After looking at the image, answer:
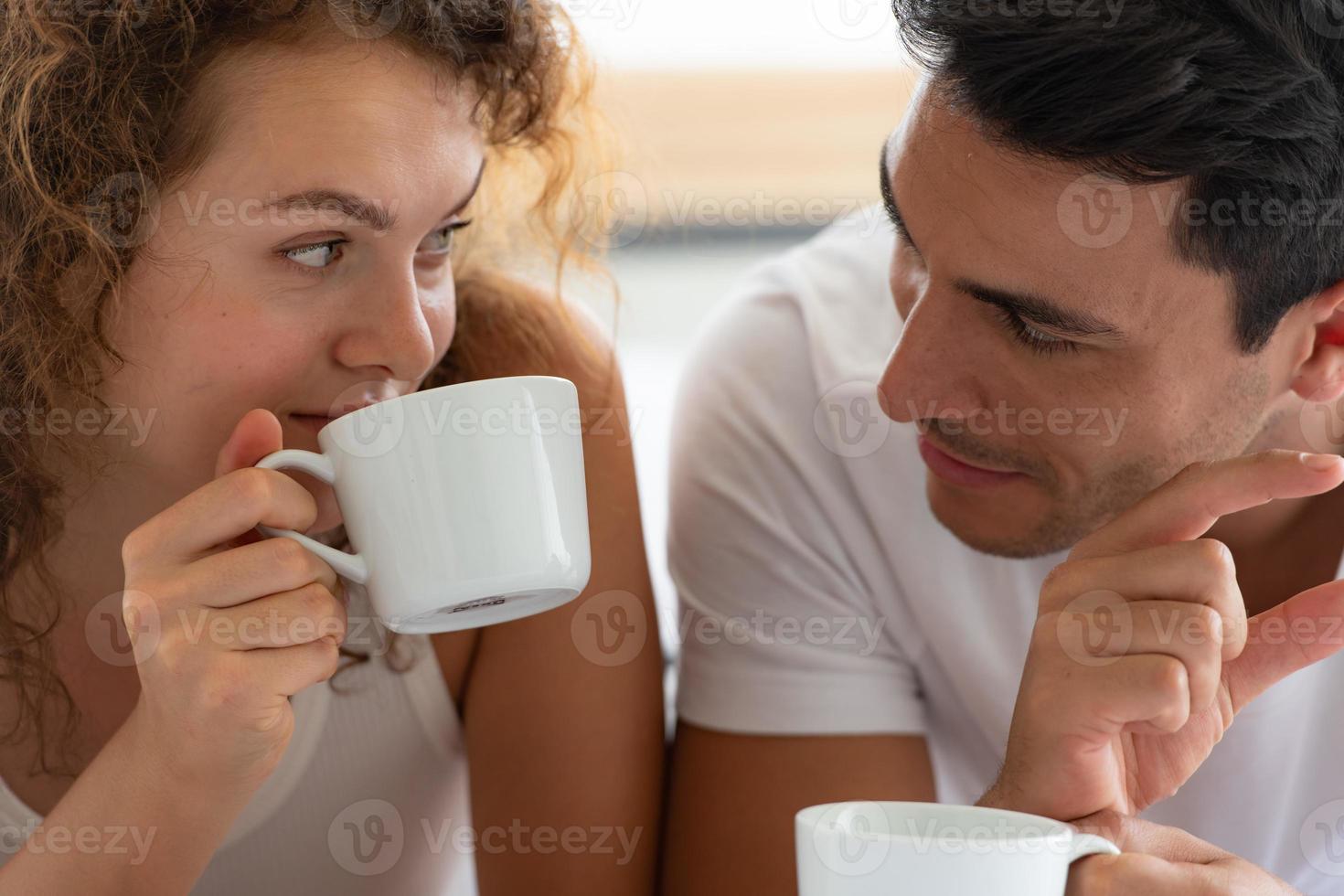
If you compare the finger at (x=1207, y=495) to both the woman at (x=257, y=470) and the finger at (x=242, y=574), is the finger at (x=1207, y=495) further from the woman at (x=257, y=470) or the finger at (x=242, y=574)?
the finger at (x=242, y=574)

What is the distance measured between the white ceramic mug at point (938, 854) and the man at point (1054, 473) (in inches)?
3.5

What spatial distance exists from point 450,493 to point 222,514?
15cm

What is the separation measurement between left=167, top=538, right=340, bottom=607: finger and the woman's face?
155mm

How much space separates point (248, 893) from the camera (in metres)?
1.15

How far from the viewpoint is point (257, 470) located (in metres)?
0.85

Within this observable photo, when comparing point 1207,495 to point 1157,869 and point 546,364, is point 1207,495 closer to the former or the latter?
point 1157,869

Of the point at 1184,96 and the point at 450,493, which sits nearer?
the point at 450,493

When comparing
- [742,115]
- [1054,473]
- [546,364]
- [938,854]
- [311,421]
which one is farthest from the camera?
[742,115]

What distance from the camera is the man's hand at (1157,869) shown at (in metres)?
0.77

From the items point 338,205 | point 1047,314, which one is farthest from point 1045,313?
point 338,205

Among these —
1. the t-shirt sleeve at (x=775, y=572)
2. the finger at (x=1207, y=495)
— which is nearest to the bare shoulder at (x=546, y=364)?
the t-shirt sleeve at (x=775, y=572)

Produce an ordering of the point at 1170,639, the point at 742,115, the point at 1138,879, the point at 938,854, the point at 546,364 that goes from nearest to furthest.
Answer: the point at 938,854
the point at 1138,879
the point at 1170,639
the point at 546,364
the point at 742,115

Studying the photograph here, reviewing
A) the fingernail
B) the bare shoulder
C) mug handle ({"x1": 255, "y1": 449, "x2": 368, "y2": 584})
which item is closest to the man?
the fingernail

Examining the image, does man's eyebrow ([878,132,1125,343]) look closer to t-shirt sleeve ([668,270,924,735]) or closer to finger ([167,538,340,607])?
t-shirt sleeve ([668,270,924,735])
